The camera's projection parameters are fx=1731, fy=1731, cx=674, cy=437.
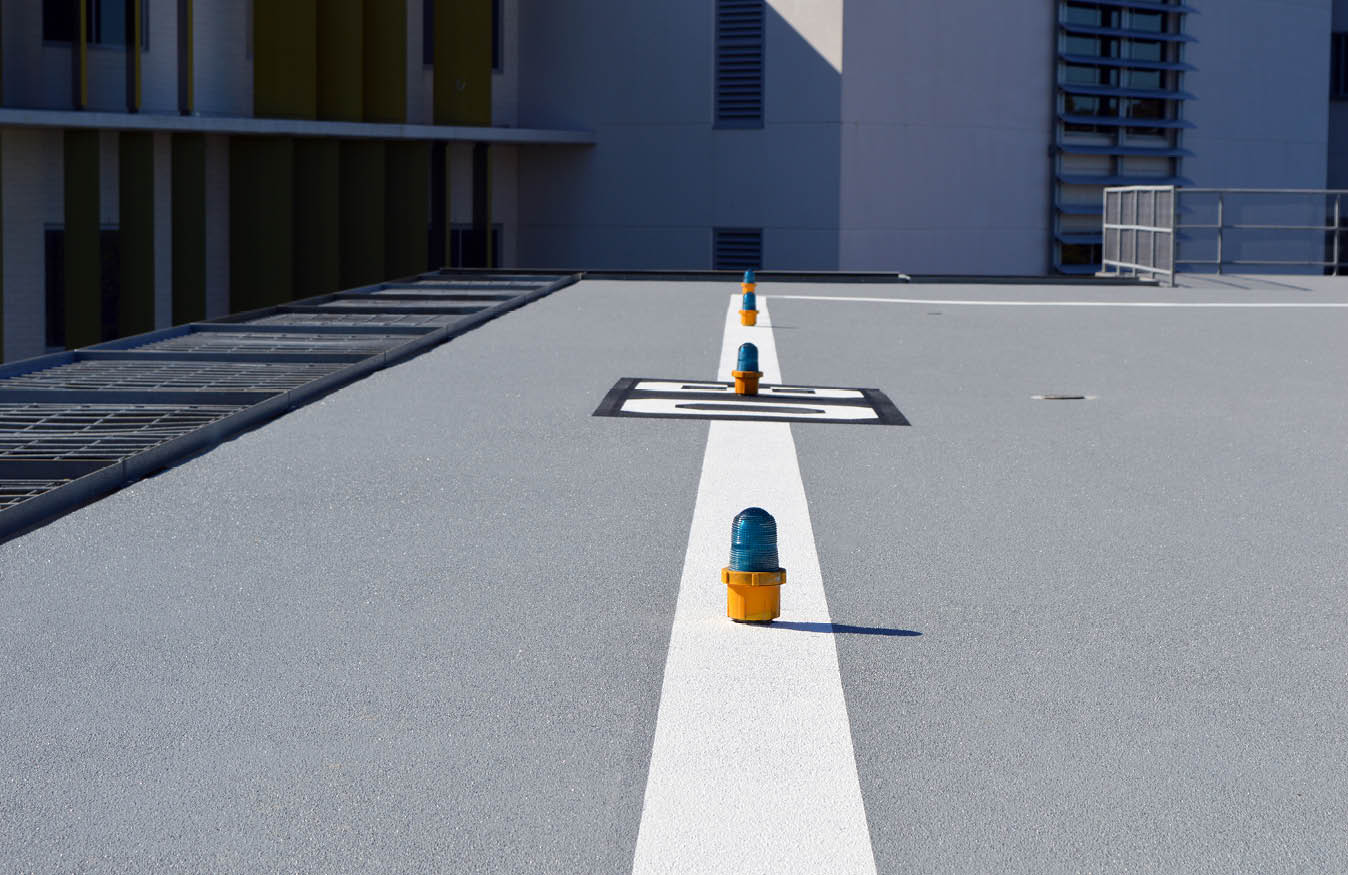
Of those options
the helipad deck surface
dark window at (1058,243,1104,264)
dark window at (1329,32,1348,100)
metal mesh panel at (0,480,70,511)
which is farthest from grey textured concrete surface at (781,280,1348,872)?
dark window at (1329,32,1348,100)

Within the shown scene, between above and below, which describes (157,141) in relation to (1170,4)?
below

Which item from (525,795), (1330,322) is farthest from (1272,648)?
(1330,322)

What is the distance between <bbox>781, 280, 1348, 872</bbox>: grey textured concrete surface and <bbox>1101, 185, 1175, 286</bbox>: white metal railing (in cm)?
Answer: 1449

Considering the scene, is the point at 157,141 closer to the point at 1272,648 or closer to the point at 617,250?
the point at 617,250

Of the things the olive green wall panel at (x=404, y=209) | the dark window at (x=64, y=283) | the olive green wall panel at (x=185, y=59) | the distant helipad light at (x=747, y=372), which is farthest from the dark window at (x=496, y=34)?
the distant helipad light at (x=747, y=372)

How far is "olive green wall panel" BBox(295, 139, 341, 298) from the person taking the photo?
31797 mm

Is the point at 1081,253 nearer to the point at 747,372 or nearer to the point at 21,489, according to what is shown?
the point at 747,372

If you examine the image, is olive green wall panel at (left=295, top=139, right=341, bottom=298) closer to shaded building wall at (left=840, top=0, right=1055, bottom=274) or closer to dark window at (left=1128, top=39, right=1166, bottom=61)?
shaded building wall at (left=840, top=0, right=1055, bottom=274)

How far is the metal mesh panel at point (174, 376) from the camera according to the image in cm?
1114

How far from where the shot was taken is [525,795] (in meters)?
3.74

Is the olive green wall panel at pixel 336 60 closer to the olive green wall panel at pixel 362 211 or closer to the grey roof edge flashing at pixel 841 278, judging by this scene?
the olive green wall panel at pixel 362 211

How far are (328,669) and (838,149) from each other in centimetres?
3162

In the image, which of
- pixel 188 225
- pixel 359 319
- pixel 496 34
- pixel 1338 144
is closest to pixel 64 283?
pixel 188 225

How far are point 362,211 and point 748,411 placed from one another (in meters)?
23.8
